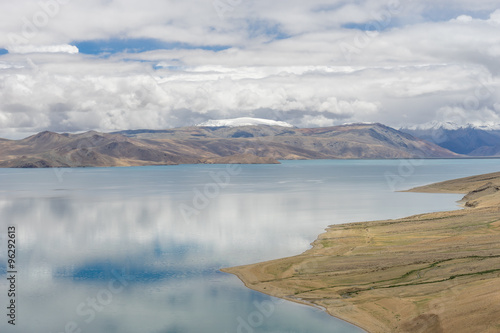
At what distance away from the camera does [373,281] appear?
1987 inches

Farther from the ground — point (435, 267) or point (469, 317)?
point (435, 267)

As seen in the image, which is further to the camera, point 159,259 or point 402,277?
point 159,259

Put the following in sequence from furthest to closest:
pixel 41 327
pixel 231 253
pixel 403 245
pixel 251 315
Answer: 1. pixel 231 253
2. pixel 403 245
3. pixel 251 315
4. pixel 41 327

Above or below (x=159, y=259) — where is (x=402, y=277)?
below

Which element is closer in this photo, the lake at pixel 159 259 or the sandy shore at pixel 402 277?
the sandy shore at pixel 402 277

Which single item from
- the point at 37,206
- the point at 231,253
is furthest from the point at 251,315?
the point at 37,206

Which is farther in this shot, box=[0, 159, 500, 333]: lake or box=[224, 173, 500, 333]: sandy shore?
box=[0, 159, 500, 333]: lake

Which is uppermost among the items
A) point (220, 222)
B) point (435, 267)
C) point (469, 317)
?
point (220, 222)

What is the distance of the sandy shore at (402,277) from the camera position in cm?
4041

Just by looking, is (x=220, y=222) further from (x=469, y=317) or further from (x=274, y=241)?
(x=469, y=317)

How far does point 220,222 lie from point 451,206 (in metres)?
60.9

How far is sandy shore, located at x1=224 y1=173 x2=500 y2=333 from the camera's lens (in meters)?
40.4

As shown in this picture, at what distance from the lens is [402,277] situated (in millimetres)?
50500

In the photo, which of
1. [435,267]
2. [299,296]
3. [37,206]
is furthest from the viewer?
[37,206]
